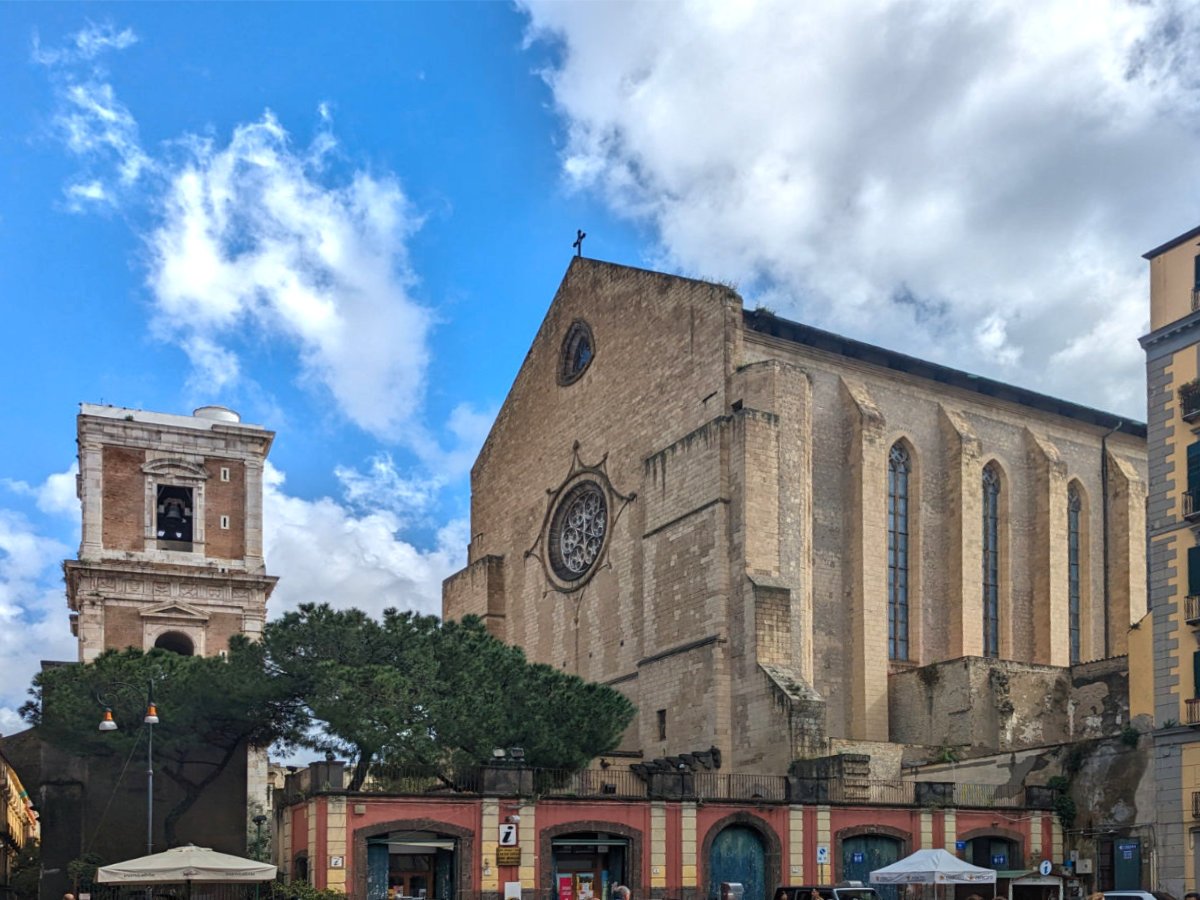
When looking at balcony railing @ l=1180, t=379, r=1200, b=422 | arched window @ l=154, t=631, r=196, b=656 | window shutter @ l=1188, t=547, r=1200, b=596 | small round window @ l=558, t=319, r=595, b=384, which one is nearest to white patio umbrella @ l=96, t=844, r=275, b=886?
window shutter @ l=1188, t=547, r=1200, b=596

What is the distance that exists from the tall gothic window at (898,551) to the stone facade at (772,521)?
0.22 meters

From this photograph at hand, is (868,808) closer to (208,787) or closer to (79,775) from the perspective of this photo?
(208,787)

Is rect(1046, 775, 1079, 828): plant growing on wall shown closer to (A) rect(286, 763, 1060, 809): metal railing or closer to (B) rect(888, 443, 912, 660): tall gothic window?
(A) rect(286, 763, 1060, 809): metal railing

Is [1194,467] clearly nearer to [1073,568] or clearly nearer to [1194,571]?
[1194,571]

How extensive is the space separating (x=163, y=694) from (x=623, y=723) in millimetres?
11436

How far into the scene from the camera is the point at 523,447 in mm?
51375

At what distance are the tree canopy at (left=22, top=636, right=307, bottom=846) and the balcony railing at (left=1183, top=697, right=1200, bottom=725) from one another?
19.2m

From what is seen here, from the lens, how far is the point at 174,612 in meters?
44.2

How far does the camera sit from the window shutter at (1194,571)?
29.5 meters

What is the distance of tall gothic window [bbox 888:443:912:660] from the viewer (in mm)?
41719

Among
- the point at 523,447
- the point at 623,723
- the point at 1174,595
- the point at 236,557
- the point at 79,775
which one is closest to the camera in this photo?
the point at 1174,595

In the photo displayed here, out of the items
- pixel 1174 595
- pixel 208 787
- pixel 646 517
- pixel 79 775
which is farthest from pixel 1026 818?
pixel 79 775

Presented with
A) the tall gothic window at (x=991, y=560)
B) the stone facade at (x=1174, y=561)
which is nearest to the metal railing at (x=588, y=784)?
the stone facade at (x=1174, y=561)

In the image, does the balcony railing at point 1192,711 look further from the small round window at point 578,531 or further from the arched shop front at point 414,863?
the small round window at point 578,531
